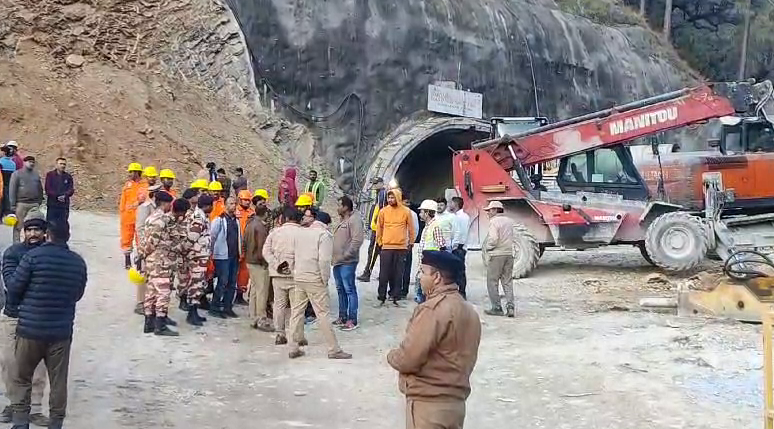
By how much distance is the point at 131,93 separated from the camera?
2111 centimetres

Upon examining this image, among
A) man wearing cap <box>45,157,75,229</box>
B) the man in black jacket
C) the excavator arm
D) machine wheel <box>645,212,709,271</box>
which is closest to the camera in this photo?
the man in black jacket

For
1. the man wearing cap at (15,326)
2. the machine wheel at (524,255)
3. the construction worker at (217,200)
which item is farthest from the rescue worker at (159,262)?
the machine wheel at (524,255)

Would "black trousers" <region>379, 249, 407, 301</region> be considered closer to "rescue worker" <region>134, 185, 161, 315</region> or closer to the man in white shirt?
the man in white shirt

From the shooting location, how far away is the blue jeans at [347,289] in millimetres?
10602

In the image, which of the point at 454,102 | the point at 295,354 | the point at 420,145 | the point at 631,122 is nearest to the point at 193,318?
the point at 295,354

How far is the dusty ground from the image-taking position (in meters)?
7.18

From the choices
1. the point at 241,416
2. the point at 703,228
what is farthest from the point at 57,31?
the point at 241,416

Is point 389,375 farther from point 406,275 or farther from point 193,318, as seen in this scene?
point 406,275

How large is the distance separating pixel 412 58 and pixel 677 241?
13297mm

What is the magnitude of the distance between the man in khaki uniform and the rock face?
1977 cm

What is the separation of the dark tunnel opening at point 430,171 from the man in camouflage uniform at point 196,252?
64.6 ft

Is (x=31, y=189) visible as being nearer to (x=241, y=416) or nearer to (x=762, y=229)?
(x=241, y=416)

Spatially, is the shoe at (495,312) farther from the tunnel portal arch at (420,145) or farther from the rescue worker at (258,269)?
the tunnel portal arch at (420,145)

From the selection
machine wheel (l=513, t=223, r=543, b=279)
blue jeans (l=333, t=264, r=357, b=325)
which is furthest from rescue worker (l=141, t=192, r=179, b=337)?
machine wheel (l=513, t=223, r=543, b=279)
